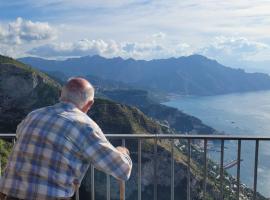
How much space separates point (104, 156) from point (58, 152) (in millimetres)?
314

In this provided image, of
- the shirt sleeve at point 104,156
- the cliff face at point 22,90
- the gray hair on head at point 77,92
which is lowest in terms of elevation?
the cliff face at point 22,90

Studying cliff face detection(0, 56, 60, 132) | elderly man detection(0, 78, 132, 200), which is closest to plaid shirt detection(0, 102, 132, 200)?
elderly man detection(0, 78, 132, 200)

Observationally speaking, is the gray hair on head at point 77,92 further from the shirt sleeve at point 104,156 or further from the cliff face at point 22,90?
the cliff face at point 22,90

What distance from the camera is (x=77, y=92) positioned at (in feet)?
10.0

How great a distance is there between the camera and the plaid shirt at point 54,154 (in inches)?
115

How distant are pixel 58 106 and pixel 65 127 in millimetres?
186

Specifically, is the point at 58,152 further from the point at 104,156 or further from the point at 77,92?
the point at 77,92

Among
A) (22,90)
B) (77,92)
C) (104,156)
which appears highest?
(77,92)

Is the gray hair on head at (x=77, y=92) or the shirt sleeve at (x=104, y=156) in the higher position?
the gray hair on head at (x=77, y=92)

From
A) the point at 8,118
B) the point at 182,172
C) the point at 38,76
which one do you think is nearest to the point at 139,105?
the point at 38,76

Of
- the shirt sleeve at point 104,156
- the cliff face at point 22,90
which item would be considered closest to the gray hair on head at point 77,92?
the shirt sleeve at point 104,156

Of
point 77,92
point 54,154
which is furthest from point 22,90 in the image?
point 54,154

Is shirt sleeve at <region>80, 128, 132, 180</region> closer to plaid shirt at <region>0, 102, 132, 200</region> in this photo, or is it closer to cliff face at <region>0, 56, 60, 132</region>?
plaid shirt at <region>0, 102, 132, 200</region>

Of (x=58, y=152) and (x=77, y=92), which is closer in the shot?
(x=58, y=152)
